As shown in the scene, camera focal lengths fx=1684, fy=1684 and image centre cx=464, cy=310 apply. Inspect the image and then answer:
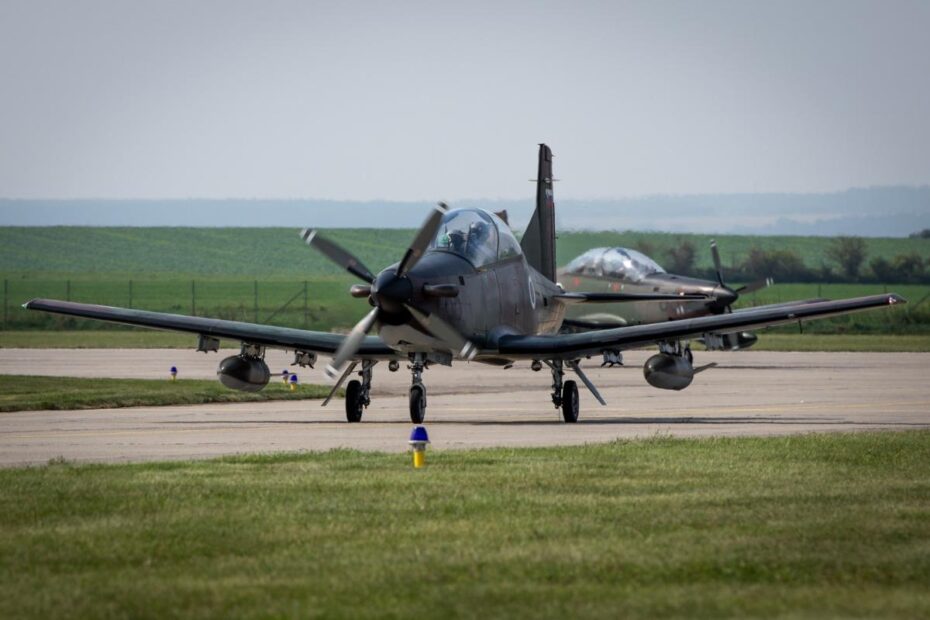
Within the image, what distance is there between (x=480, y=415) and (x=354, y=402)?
267cm

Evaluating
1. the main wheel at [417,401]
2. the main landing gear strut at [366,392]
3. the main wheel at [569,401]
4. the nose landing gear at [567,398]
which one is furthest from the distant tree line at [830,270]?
the main wheel at [417,401]

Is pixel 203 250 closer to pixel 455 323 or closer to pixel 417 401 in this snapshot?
pixel 455 323

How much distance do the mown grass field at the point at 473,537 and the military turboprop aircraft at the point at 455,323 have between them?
6.12 metres

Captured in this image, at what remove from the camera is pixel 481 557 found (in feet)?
39.7

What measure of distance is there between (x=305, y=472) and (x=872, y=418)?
12425 millimetres

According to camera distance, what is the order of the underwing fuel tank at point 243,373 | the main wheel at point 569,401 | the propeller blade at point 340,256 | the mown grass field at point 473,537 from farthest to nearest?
the underwing fuel tank at point 243,373 → the main wheel at point 569,401 → the propeller blade at point 340,256 → the mown grass field at point 473,537

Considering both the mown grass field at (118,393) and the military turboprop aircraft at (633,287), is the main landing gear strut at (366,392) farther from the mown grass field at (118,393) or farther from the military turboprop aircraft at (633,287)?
the military turboprop aircraft at (633,287)

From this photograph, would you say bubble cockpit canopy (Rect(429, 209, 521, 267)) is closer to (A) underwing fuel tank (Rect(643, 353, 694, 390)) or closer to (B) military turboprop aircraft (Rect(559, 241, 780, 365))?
(A) underwing fuel tank (Rect(643, 353, 694, 390))

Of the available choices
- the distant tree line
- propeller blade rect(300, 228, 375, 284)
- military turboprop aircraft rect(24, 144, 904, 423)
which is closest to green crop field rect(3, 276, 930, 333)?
the distant tree line

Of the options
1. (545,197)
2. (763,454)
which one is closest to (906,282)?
(545,197)

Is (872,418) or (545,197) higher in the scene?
(545,197)

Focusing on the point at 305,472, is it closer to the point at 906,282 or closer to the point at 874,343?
the point at 874,343

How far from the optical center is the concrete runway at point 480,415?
879 inches

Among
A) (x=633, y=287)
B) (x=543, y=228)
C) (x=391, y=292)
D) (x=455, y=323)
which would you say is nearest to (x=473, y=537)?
(x=391, y=292)
